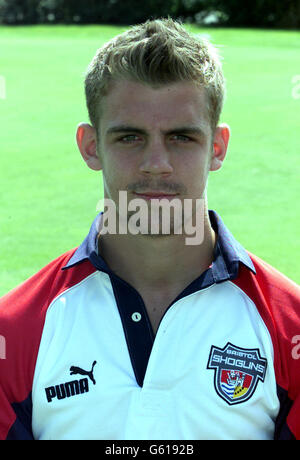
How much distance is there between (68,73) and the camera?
33.1ft

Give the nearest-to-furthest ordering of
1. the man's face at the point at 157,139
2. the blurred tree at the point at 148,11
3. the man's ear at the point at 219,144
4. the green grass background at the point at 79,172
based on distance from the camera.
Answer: the man's face at the point at 157,139
the man's ear at the point at 219,144
the green grass background at the point at 79,172
the blurred tree at the point at 148,11

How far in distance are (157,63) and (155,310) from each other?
0.72 m

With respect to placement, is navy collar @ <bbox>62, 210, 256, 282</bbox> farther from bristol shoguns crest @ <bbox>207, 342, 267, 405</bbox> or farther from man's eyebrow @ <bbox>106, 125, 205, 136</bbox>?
man's eyebrow @ <bbox>106, 125, 205, 136</bbox>

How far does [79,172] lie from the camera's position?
226 inches

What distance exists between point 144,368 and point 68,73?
8.42m

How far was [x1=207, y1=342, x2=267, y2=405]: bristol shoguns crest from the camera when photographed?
2076mm

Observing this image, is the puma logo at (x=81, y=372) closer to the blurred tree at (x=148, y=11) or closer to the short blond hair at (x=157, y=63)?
the short blond hair at (x=157, y=63)

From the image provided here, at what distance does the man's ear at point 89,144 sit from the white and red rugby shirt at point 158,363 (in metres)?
0.42
